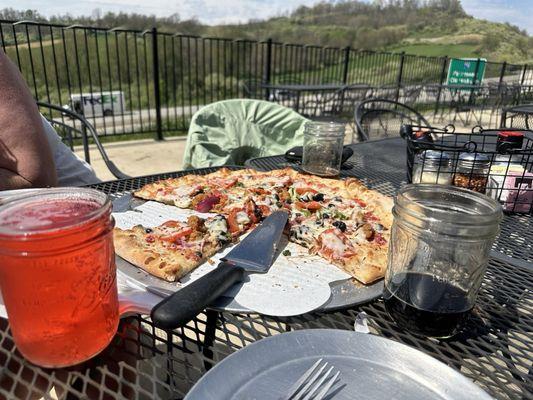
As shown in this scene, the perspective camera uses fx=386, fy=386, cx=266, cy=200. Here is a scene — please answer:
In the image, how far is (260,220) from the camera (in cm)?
142

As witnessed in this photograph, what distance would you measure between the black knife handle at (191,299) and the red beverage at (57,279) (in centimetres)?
11

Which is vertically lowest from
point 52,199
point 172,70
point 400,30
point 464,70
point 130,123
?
point 130,123

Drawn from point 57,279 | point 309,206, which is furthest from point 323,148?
point 57,279

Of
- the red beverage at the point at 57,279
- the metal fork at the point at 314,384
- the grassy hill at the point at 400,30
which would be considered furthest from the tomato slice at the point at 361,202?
the grassy hill at the point at 400,30

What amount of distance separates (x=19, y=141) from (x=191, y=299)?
1.25 m

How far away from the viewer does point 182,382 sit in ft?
2.43

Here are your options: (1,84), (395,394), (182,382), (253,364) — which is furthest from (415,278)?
(1,84)

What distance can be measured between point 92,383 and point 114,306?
139 mm

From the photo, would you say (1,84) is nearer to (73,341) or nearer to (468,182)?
(73,341)

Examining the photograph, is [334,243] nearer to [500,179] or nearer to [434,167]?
[434,167]

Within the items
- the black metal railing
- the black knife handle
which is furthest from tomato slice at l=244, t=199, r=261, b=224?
the black metal railing

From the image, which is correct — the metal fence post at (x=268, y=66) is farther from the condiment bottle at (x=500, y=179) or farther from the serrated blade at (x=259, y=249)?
the serrated blade at (x=259, y=249)

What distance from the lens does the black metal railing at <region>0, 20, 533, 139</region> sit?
810cm

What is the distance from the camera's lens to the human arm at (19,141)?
5.09ft
